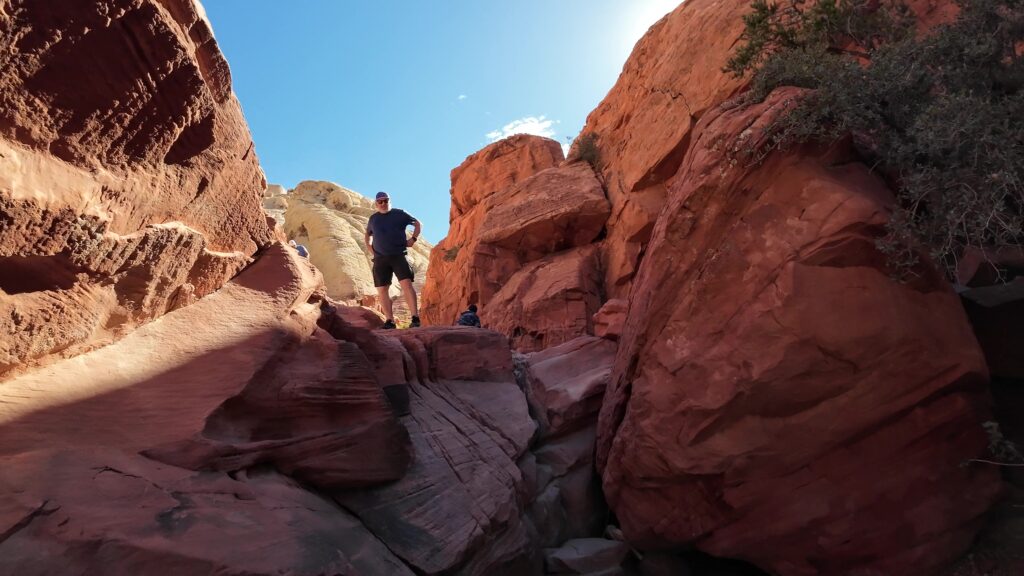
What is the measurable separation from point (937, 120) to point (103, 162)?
663cm

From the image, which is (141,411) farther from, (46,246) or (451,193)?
(451,193)

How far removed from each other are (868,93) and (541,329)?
8448 mm

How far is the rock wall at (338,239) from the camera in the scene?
35.5 metres

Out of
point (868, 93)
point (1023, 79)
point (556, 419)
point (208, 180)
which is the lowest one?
point (556, 419)

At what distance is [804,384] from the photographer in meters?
4.94

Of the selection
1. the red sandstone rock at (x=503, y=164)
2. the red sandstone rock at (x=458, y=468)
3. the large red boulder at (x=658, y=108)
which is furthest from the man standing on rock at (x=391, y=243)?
the red sandstone rock at (x=503, y=164)

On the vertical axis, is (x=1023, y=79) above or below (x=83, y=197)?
below

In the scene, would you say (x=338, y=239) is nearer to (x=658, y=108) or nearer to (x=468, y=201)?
(x=468, y=201)

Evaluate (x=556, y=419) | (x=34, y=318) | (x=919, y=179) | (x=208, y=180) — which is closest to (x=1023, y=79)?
(x=919, y=179)

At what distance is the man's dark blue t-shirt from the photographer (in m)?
9.42

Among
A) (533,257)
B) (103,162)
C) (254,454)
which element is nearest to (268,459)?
(254,454)

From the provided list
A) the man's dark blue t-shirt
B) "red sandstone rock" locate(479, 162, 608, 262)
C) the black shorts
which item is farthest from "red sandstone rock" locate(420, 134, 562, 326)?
the man's dark blue t-shirt

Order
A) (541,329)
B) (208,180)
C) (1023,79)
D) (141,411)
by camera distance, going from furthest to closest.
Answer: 1. (541,329)
2. (1023,79)
3. (208,180)
4. (141,411)

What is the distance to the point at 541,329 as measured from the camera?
12.9 m
